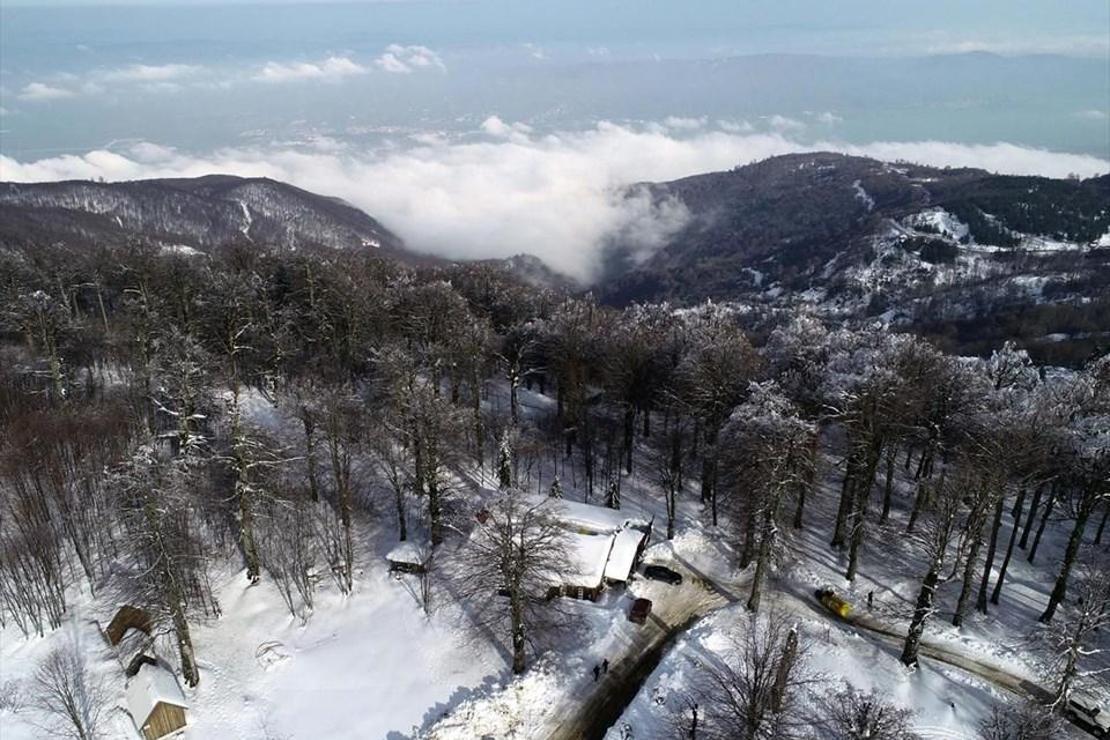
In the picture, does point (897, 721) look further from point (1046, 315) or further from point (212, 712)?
point (1046, 315)

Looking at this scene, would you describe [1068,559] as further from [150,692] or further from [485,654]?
[150,692]

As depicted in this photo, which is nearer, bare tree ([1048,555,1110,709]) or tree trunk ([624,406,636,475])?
bare tree ([1048,555,1110,709])

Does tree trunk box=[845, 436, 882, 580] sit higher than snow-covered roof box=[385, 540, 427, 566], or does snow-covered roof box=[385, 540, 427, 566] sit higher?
tree trunk box=[845, 436, 882, 580]

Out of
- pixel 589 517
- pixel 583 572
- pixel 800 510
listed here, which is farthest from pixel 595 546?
pixel 800 510

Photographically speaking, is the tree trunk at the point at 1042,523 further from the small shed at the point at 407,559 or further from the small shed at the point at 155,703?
the small shed at the point at 155,703

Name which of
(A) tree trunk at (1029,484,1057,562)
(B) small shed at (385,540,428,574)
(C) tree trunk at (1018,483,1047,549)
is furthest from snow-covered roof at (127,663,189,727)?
(C) tree trunk at (1018,483,1047,549)

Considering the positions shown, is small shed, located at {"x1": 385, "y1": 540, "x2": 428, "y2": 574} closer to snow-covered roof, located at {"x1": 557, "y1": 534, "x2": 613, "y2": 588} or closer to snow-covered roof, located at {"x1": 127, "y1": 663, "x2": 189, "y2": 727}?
snow-covered roof, located at {"x1": 557, "y1": 534, "x2": 613, "y2": 588}

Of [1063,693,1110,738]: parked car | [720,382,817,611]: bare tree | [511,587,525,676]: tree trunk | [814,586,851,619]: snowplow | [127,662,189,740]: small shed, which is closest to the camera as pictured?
[127,662,189,740]: small shed
